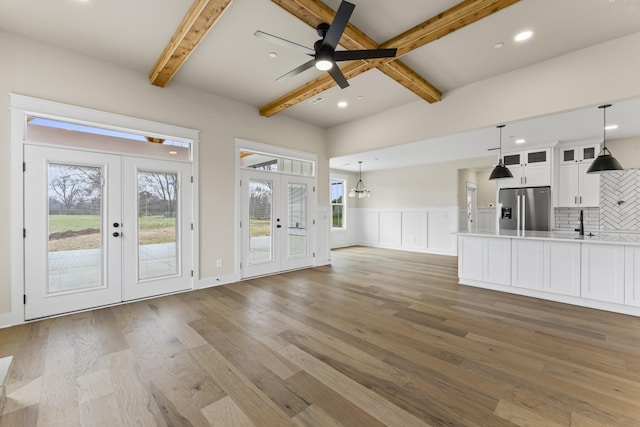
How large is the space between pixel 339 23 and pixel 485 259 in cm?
417

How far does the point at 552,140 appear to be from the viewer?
584 centimetres

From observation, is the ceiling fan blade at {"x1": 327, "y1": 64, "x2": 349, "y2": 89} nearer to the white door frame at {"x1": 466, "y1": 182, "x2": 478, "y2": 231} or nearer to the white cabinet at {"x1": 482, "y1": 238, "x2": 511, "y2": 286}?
the white cabinet at {"x1": 482, "y1": 238, "x2": 511, "y2": 286}

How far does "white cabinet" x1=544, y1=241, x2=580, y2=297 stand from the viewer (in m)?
3.76

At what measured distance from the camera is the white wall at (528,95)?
3.16 metres

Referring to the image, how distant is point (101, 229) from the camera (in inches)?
145

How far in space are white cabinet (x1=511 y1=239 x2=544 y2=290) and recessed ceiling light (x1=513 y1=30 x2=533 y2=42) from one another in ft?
8.93

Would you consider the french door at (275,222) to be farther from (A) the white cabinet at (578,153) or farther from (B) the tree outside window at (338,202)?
(A) the white cabinet at (578,153)

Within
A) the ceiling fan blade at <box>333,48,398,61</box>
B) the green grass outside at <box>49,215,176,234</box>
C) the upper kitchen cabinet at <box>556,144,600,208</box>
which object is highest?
the ceiling fan blade at <box>333,48,398,61</box>

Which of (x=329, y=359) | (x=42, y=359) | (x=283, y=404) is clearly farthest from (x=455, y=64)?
(x=42, y=359)

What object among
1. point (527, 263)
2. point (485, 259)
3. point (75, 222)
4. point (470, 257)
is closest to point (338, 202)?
point (470, 257)

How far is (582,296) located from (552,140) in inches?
145

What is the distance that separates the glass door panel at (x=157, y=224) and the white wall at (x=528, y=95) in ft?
12.8

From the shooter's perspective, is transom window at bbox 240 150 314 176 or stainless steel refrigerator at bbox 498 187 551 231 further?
stainless steel refrigerator at bbox 498 187 551 231

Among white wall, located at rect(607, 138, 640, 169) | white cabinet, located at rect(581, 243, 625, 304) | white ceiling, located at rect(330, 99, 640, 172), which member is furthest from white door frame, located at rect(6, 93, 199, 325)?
white wall, located at rect(607, 138, 640, 169)
